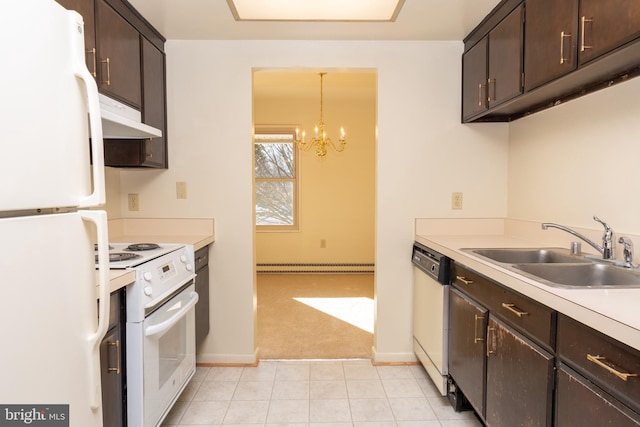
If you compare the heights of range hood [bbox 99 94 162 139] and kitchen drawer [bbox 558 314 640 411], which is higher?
range hood [bbox 99 94 162 139]

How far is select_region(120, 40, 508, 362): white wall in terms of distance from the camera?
8.34ft

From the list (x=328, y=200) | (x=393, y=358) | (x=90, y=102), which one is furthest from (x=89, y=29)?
(x=328, y=200)

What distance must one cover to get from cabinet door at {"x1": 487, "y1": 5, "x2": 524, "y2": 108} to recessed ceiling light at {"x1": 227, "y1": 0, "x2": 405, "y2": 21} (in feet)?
1.83

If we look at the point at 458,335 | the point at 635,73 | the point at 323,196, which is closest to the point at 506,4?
the point at 635,73

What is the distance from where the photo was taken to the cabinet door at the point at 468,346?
5.47 ft

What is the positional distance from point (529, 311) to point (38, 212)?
1.47m

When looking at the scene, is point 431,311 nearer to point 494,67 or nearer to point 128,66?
point 494,67

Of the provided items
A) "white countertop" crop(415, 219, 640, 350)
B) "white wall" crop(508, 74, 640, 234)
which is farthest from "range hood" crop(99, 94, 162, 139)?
"white wall" crop(508, 74, 640, 234)

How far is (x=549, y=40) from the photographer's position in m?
1.59

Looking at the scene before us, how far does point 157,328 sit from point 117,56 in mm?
1378

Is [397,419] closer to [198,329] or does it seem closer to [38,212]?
[198,329]

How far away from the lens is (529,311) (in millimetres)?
1284

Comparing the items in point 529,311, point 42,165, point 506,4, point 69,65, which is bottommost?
point 529,311

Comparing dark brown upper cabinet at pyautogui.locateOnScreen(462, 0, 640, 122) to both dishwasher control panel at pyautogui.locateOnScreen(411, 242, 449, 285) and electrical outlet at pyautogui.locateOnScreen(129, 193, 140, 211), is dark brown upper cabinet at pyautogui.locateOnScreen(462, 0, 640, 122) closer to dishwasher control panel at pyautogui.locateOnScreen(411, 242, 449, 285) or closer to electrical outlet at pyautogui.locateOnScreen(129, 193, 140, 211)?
dishwasher control panel at pyautogui.locateOnScreen(411, 242, 449, 285)
